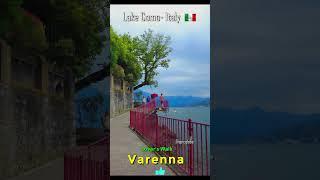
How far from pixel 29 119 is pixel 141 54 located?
1025 centimetres

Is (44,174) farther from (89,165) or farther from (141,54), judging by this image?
(141,54)

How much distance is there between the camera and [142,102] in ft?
35.1

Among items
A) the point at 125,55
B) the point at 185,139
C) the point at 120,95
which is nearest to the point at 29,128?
the point at 120,95

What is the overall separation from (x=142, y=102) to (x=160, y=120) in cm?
125

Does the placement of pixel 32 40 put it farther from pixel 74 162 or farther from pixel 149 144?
pixel 149 144

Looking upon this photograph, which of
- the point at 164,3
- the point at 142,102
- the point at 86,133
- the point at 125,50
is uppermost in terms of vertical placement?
the point at 164,3

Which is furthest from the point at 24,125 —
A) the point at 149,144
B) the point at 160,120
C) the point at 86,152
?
the point at 149,144

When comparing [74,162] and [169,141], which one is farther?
[74,162]

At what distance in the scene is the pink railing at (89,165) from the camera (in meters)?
12.2

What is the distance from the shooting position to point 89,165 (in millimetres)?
13922

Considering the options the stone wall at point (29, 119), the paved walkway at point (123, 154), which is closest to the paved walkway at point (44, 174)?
the stone wall at point (29, 119)

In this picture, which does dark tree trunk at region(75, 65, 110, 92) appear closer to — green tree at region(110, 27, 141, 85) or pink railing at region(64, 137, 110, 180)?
pink railing at region(64, 137, 110, 180)

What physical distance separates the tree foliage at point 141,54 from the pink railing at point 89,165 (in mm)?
1910

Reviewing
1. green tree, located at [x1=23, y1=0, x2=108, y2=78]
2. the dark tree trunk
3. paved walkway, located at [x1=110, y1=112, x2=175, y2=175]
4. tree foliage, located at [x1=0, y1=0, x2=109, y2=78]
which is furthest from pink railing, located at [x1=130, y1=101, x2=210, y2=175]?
the dark tree trunk
